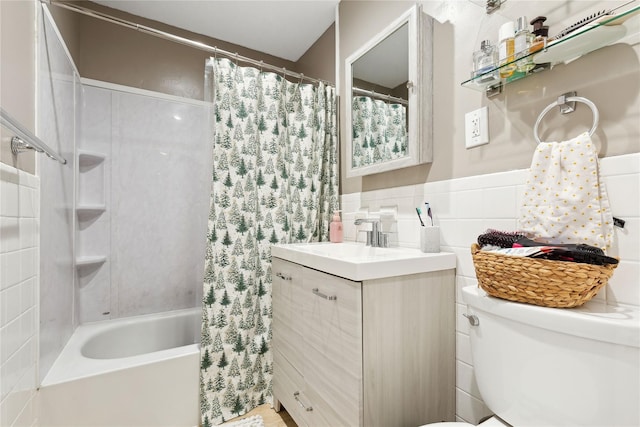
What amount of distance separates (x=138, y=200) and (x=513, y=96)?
2.30m

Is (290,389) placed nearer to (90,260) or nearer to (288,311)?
(288,311)

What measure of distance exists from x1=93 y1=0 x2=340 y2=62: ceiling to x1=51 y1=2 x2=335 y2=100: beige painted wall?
0.22 feet

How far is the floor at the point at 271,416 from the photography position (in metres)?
1.54

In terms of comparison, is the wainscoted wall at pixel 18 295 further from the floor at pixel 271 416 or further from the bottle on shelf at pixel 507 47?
the bottle on shelf at pixel 507 47

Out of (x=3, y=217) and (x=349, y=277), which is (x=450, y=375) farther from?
(x=3, y=217)

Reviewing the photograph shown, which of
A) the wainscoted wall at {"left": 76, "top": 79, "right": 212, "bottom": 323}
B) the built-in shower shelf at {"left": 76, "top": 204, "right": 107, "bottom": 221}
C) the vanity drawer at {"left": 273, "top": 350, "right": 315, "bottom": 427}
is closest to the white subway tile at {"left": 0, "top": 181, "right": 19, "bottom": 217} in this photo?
the wainscoted wall at {"left": 76, "top": 79, "right": 212, "bottom": 323}

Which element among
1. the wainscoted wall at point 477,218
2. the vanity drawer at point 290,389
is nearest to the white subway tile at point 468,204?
the wainscoted wall at point 477,218

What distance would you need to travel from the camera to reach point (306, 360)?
1260 millimetres

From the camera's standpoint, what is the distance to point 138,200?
2.15 metres

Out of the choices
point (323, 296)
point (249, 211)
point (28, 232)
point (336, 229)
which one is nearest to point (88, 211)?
point (28, 232)

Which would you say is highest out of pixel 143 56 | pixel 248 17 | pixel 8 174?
pixel 248 17

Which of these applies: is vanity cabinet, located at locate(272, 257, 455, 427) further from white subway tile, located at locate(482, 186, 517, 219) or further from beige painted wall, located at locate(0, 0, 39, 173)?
beige painted wall, located at locate(0, 0, 39, 173)

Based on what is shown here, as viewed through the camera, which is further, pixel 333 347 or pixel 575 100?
pixel 333 347

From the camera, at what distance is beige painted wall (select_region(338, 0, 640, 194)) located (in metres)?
0.78
